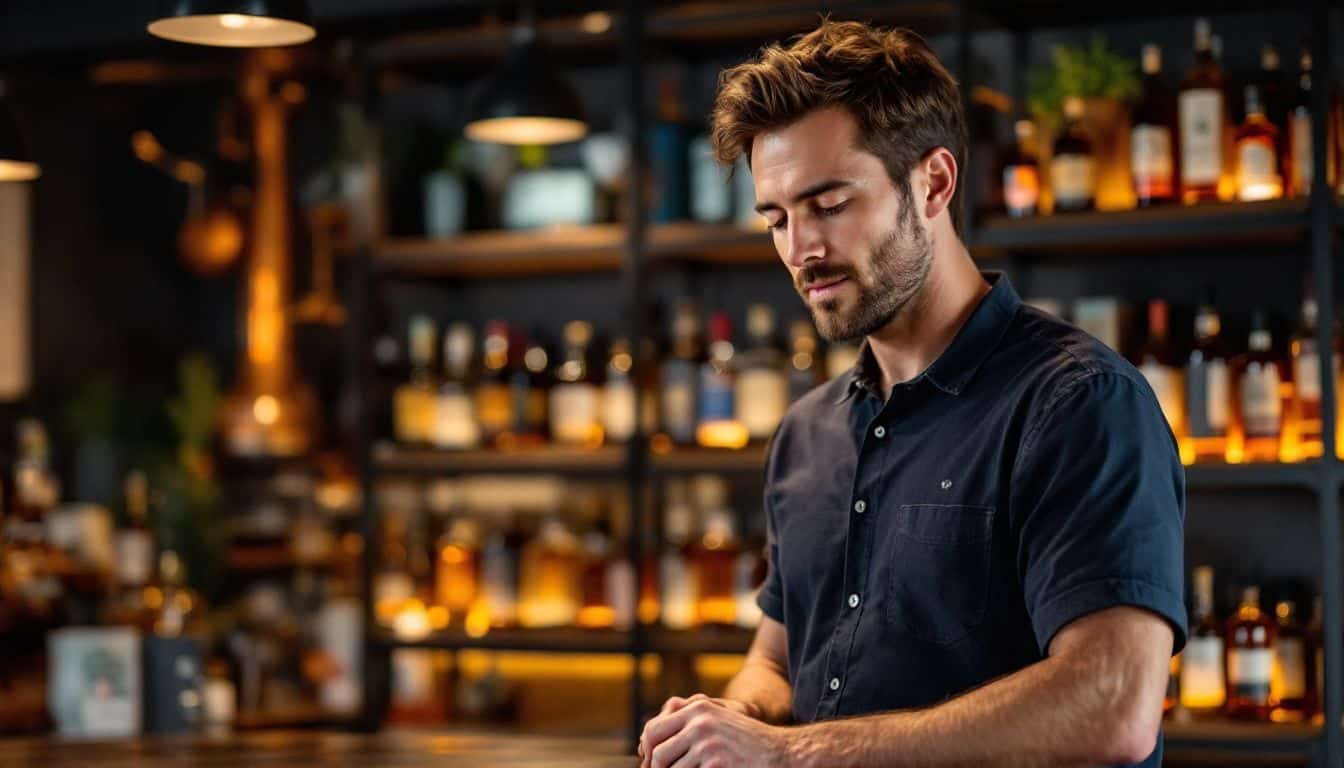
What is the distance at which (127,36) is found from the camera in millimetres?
3830

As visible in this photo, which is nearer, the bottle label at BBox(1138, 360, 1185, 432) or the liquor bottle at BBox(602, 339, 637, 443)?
the bottle label at BBox(1138, 360, 1185, 432)

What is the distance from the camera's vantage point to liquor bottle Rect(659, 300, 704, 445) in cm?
341

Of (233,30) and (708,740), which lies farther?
(233,30)

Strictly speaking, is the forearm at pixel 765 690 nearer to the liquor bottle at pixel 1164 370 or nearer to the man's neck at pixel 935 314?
the man's neck at pixel 935 314

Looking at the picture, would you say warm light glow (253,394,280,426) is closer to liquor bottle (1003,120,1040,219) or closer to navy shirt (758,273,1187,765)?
liquor bottle (1003,120,1040,219)

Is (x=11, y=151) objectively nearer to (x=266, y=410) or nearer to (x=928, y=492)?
(x=266, y=410)

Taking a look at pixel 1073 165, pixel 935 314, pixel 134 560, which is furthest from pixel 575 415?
pixel 935 314

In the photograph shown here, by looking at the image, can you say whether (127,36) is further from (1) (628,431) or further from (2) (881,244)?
(2) (881,244)

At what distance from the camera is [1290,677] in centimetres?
292

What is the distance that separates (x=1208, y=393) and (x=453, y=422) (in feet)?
5.19

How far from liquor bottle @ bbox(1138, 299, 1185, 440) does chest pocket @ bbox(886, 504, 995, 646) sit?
153 centimetres

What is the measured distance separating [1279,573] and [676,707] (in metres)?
1.94

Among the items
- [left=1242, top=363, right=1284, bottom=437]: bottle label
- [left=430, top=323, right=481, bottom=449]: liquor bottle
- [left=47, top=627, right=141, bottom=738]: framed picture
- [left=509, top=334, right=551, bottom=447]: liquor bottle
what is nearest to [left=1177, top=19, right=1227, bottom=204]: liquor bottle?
[left=1242, top=363, right=1284, bottom=437]: bottle label

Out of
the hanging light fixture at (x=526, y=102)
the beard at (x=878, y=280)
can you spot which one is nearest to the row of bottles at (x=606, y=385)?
the hanging light fixture at (x=526, y=102)
